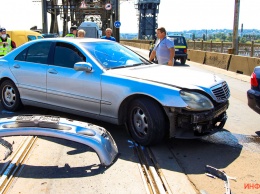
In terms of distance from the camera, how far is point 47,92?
18.6 feet

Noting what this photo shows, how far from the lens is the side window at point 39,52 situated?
19.2ft

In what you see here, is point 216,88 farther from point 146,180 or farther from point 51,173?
point 51,173

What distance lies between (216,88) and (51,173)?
2.61 meters

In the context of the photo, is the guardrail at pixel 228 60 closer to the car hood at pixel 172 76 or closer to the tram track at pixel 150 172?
the car hood at pixel 172 76

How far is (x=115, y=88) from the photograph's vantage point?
4.74 metres

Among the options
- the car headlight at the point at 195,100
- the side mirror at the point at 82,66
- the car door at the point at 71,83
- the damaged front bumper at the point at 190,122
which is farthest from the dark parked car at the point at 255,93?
the side mirror at the point at 82,66

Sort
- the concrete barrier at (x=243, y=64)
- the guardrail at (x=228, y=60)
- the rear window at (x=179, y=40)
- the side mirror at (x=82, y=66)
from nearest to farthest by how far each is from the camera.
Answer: the side mirror at (x=82, y=66)
the concrete barrier at (x=243, y=64)
the guardrail at (x=228, y=60)
the rear window at (x=179, y=40)

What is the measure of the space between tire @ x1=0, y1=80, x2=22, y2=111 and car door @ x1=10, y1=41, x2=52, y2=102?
0.22 metres

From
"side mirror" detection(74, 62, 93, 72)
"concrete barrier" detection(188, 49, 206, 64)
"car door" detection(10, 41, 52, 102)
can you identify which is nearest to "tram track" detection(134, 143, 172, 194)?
"side mirror" detection(74, 62, 93, 72)

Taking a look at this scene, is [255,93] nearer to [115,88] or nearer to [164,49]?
[115,88]

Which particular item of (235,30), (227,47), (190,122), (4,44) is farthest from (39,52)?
(227,47)

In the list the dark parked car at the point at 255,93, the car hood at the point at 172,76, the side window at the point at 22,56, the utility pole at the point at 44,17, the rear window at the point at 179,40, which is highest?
the utility pole at the point at 44,17

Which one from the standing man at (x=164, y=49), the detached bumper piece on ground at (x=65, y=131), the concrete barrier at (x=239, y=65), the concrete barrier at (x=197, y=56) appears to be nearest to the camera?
the detached bumper piece on ground at (x=65, y=131)

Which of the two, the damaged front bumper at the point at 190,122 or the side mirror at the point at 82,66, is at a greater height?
the side mirror at the point at 82,66
